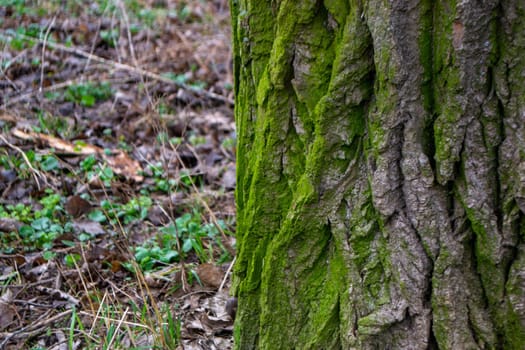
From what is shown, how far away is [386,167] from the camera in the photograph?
1.61 metres

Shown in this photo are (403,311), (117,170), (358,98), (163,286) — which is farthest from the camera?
(117,170)

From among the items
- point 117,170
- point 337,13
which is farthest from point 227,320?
point 117,170

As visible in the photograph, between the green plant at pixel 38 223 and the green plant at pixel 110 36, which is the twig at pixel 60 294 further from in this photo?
the green plant at pixel 110 36

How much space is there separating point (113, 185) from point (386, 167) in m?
2.14

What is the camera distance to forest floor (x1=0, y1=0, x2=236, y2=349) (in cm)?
248

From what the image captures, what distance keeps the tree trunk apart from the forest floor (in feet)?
2.18

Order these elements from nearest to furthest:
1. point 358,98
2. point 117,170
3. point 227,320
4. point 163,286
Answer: point 358,98, point 227,320, point 163,286, point 117,170

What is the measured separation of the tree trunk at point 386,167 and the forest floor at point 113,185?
66cm

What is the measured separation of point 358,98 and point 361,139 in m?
0.12

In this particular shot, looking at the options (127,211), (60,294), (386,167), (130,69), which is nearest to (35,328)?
(60,294)

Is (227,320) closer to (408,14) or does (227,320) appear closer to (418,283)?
(418,283)

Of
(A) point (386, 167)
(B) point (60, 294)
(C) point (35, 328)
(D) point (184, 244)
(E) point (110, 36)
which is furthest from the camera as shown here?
(E) point (110, 36)

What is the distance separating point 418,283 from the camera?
1670 millimetres

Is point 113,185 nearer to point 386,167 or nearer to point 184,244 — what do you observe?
point 184,244
